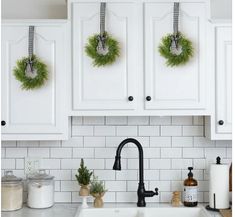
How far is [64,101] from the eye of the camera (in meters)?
2.30

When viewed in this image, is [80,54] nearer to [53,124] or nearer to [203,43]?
[53,124]

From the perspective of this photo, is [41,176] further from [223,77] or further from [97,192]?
[223,77]

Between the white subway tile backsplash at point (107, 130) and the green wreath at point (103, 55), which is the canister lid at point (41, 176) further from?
the green wreath at point (103, 55)

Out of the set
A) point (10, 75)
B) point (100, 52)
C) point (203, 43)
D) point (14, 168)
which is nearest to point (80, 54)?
point (100, 52)

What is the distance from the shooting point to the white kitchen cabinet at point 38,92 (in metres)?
2.29

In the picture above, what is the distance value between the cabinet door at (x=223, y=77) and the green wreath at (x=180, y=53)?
183 mm

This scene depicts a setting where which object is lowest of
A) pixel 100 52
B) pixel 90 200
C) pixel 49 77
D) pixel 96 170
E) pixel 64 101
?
pixel 90 200

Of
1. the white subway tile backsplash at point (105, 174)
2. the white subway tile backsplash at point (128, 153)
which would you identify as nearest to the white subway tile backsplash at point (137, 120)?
the white subway tile backsplash at point (128, 153)

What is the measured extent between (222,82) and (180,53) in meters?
0.31

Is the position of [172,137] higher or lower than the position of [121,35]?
lower

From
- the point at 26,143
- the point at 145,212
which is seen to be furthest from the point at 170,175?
the point at 26,143

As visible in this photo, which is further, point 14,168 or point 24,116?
point 14,168

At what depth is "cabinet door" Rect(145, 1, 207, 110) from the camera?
2.29 m

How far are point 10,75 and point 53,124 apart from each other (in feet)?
1.27
